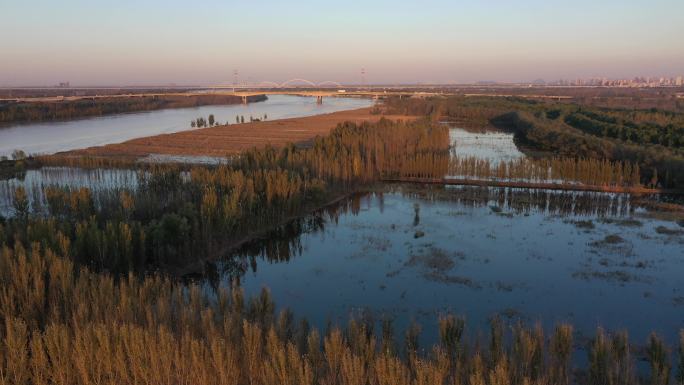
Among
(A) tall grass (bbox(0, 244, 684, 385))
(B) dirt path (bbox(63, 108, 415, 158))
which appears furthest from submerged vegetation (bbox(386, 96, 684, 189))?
(A) tall grass (bbox(0, 244, 684, 385))

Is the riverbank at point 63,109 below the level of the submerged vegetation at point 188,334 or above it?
above

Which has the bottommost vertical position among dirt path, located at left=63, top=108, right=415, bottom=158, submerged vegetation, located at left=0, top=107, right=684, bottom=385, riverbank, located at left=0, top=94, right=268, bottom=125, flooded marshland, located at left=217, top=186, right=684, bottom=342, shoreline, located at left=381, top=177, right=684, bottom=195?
flooded marshland, located at left=217, top=186, right=684, bottom=342

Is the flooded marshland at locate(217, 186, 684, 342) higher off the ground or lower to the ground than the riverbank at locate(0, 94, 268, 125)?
lower

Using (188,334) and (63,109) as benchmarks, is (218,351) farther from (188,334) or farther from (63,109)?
(63,109)

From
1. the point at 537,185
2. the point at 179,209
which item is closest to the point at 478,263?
the point at 179,209

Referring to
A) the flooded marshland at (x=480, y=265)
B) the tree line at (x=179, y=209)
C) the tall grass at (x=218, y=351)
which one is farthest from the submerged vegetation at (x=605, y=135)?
the tall grass at (x=218, y=351)

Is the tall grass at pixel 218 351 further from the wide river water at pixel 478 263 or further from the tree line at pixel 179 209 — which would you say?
the tree line at pixel 179 209

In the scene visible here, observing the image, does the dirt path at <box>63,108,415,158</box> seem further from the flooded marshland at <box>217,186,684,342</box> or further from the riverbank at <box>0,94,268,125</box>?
the riverbank at <box>0,94,268,125</box>

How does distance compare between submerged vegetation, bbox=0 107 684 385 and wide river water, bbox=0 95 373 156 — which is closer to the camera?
submerged vegetation, bbox=0 107 684 385

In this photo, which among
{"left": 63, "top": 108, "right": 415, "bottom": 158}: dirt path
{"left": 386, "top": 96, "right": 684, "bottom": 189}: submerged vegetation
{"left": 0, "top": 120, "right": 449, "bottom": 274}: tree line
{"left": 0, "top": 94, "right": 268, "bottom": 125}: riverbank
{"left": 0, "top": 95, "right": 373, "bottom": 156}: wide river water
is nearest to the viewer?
{"left": 0, "top": 120, "right": 449, "bottom": 274}: tree line
